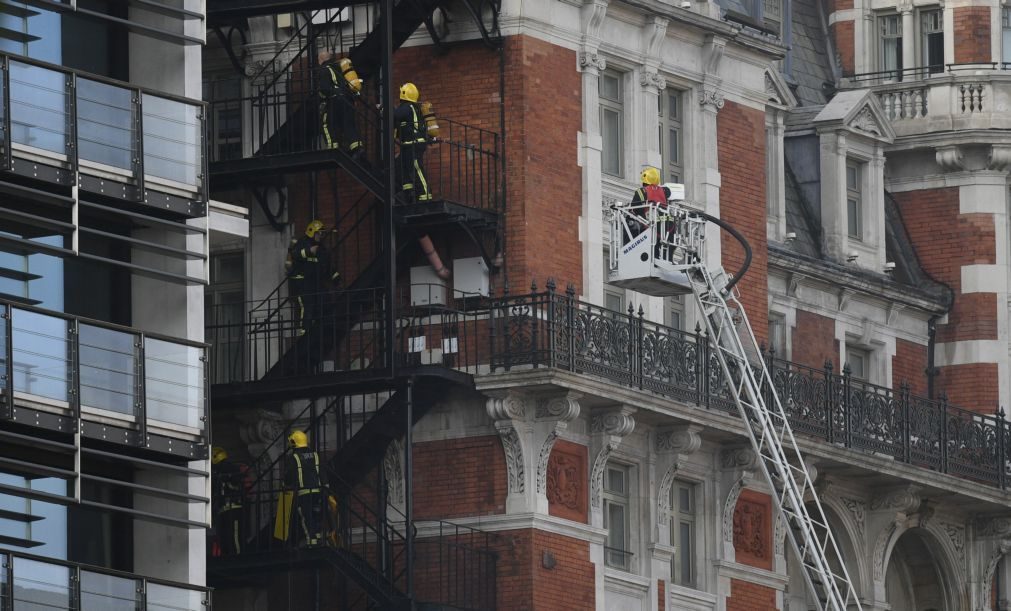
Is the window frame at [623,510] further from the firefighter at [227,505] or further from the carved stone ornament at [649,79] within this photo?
the carved stone ornament at [649,79]

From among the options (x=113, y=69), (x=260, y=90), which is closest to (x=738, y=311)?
(x=260, y=90)

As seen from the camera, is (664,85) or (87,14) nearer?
(87,14)

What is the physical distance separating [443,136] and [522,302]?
2762mm

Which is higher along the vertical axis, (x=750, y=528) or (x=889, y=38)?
(x=889, y=38)

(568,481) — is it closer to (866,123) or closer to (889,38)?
(866,123)

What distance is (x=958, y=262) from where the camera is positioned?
74875 millimetres

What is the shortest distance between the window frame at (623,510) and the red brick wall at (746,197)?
154 inches

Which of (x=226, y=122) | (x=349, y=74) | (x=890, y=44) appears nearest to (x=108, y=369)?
(x=349, y=74)

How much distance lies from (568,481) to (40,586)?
13.7 meters

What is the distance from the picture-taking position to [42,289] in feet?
176

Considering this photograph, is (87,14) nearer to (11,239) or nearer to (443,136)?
(11,239)

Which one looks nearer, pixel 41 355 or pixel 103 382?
pixel 41 355

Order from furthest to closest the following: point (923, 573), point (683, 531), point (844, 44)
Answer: point (844, 44), point (923, 573), point (683, 531)

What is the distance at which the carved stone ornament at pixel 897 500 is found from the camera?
70.5 m
